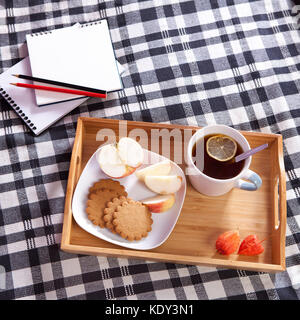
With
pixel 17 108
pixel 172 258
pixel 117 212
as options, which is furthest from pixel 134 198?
pixel 17 108

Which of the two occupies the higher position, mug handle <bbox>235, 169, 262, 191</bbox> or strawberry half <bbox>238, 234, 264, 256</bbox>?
mug handle <bbox>235, 169, 262, 191</bbox>

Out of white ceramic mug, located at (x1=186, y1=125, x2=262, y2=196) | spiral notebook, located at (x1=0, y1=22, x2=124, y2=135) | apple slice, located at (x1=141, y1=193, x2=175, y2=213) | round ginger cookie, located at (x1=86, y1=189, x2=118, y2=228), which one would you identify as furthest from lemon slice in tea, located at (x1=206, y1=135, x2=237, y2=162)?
spiral notebook, located at (x1=0, y1=22, x2=124, y2=135)

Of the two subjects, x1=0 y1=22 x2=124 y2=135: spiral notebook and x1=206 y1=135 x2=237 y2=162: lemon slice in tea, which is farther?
x1=0 y1=22 x2=124 y2=135: spiral notebook

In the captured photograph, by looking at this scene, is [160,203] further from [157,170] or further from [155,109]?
[155,109]

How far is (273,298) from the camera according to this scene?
911 millimetres

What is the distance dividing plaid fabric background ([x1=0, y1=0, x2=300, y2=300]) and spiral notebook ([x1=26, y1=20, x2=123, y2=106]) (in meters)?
0.04

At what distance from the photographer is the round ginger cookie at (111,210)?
2.88ft

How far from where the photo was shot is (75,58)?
1.04 m

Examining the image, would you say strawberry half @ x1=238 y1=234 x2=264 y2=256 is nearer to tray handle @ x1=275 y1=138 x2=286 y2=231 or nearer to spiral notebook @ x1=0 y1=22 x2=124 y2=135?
tray handle @ x1=275 y1=138 x2=286 y2=231

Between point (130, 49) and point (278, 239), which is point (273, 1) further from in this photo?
point (278, 239)

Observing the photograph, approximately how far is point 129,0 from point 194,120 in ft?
1.35

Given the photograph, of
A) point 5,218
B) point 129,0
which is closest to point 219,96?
point 129,0

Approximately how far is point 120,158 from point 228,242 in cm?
32

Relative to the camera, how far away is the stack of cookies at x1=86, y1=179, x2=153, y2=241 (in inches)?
34.4
